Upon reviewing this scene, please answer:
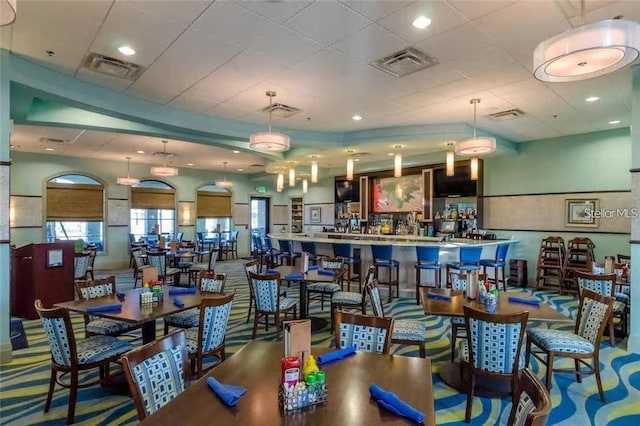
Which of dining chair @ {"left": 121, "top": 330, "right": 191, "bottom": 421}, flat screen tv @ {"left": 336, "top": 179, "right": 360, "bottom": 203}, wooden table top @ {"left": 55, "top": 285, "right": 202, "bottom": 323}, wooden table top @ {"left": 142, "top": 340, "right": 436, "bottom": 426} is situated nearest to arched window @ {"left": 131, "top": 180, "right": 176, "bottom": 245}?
flat screen tv @ {"left": 336, "top": 179, "right": 360, "bottom": 203}

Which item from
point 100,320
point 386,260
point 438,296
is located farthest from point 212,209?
point 438,296

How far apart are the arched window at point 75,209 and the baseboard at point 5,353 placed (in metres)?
7.09

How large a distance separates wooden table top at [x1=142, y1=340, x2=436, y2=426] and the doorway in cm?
1292

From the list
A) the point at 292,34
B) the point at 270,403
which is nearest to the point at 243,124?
the point at 292,34

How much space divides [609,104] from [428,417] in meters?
6.30

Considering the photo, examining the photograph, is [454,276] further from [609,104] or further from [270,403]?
[609,104]

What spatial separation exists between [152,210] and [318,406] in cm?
1181

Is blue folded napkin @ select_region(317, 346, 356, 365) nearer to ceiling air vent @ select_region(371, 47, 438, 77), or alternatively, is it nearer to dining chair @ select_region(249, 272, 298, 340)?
dining chair @ select_region(249, 272, 298, 340)

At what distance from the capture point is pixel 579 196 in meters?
7.59

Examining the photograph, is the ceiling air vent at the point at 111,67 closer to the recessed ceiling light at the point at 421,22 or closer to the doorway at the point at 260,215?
the recessed ceiling light at the point at 421,22

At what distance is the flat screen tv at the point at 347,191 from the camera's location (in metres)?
11.6

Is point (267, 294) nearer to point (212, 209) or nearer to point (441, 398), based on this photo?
point (441, 398)

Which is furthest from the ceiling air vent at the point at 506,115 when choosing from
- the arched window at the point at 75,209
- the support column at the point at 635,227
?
the arched window at the point at 75,209

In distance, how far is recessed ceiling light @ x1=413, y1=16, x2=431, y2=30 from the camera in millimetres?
3143
